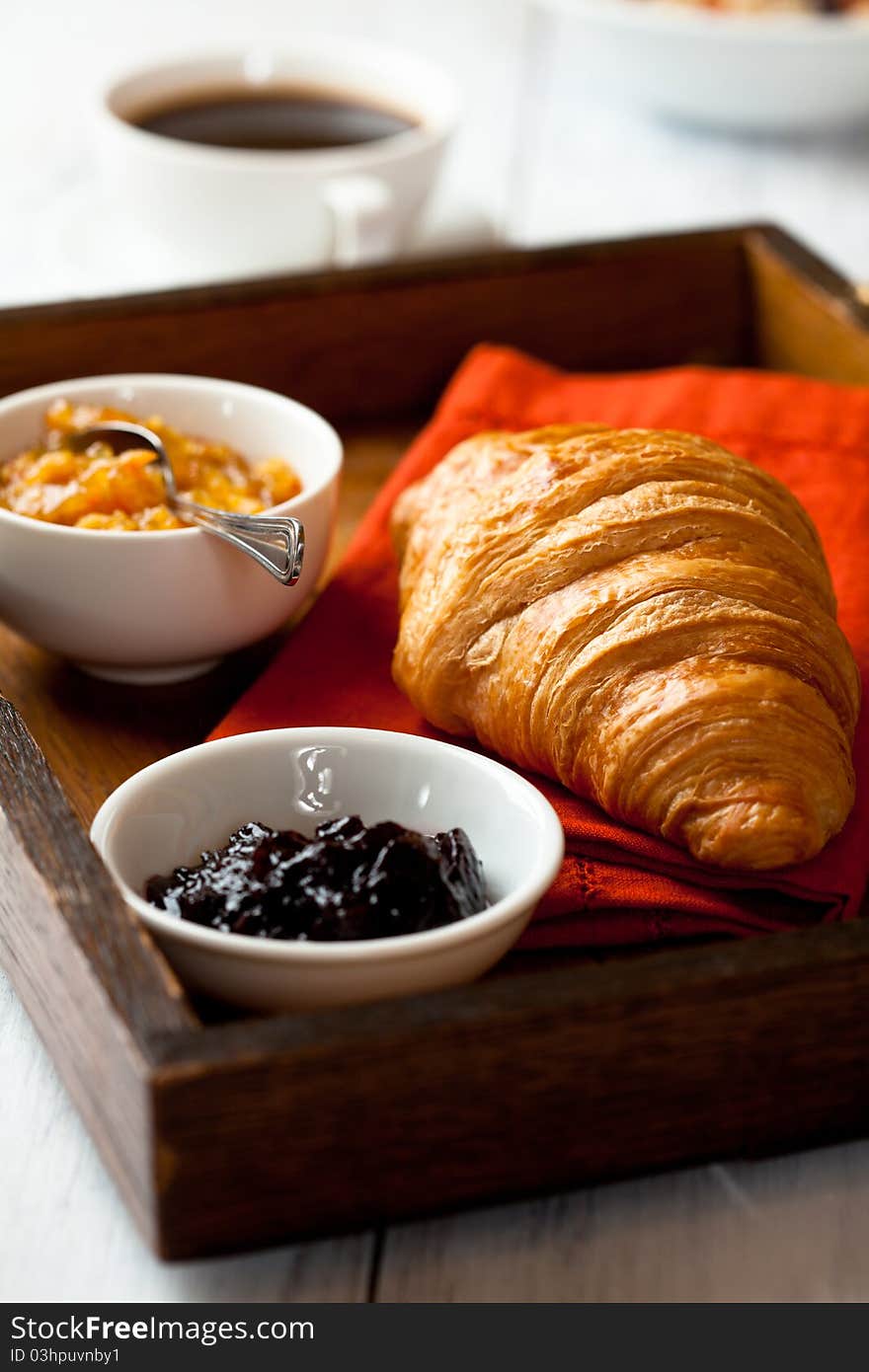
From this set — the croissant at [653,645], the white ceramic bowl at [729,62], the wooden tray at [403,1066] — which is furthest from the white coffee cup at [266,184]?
the wooden tray at [403,1066]

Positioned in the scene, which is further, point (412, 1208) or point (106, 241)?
point (106, 241)

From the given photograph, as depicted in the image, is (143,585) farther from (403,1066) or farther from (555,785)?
(403,1066)

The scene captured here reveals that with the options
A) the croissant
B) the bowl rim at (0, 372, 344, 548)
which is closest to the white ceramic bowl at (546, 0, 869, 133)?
the bowl rim at (0, 372, 344, 548)

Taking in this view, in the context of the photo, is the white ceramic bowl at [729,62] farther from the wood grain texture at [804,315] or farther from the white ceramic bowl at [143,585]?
the white ceramic bowl at [143,585]

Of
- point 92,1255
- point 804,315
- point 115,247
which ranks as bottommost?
point 115,247

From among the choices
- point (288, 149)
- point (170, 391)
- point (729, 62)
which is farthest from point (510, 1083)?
point (729, 62)

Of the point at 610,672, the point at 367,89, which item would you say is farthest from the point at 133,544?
the point at 367,89
